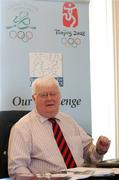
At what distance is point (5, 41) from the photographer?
3035 millimetres

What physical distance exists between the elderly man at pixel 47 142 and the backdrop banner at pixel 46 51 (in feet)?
2.19

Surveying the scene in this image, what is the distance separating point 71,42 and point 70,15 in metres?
0.25

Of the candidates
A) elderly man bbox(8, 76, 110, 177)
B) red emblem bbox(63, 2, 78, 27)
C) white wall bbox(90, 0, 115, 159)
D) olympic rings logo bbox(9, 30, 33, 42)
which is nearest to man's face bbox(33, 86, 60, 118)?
elderly man bbox(8, 76, 110, 177)

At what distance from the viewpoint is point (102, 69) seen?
370cm

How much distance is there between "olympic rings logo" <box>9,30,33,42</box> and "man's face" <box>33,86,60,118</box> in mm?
841

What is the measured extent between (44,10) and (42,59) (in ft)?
1.43

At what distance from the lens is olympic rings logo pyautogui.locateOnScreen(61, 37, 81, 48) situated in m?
3.26

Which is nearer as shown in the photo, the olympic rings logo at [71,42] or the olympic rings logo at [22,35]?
the olympic rings logo at [22,35]

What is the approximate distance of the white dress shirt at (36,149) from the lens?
7.02 ft

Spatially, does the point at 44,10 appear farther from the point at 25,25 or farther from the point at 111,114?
the point at 111,114

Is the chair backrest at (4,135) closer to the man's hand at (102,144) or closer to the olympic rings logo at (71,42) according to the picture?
the man's hand at (102,144)

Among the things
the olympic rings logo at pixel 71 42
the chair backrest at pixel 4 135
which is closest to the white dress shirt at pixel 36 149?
the chair backrest at pixel 4 135

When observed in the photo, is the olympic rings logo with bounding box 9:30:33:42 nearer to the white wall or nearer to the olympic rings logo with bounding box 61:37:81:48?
the olympic rings logo with bounding box 61:37:81:48

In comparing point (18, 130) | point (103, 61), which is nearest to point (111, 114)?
point (103, 61)
